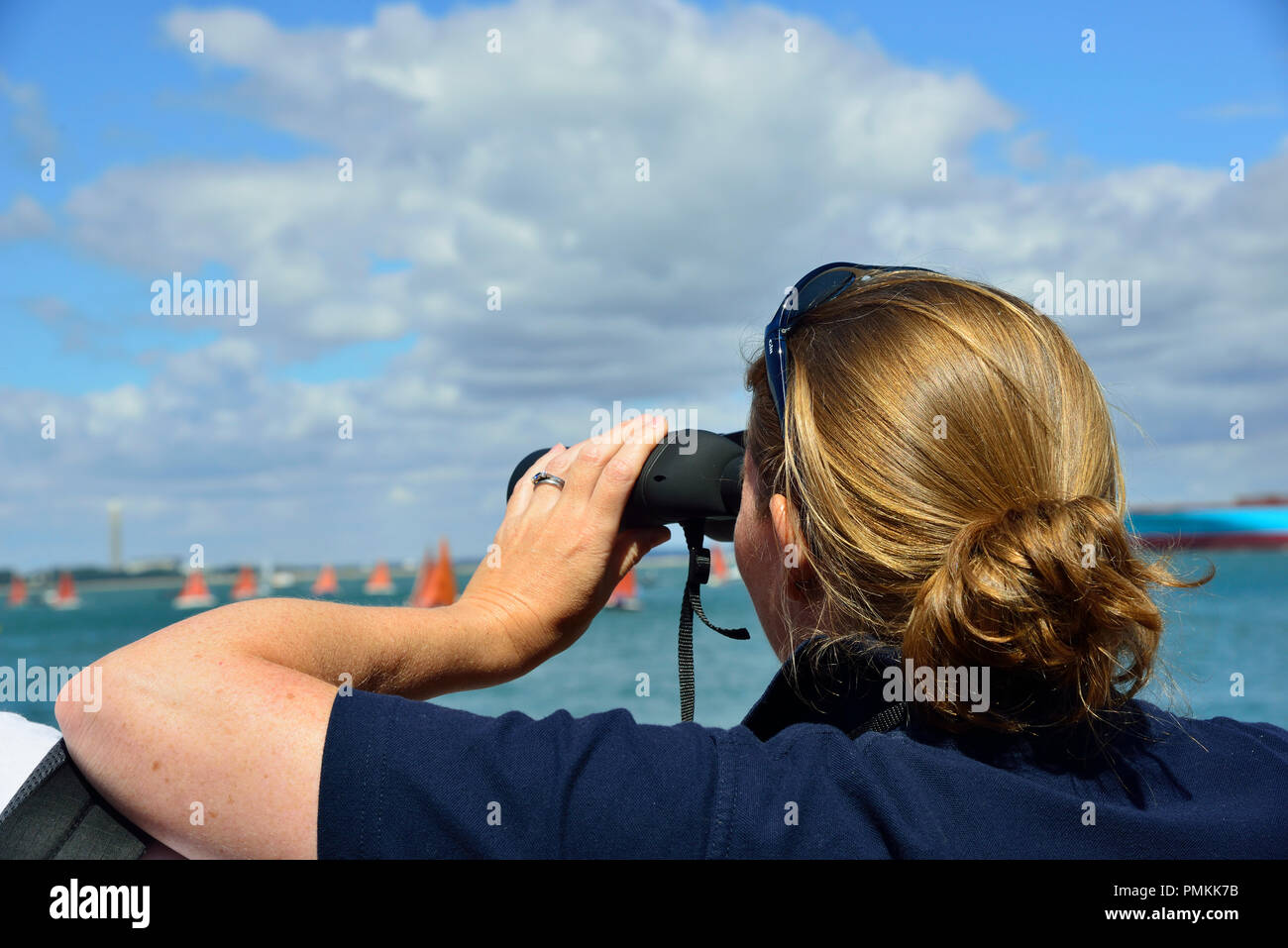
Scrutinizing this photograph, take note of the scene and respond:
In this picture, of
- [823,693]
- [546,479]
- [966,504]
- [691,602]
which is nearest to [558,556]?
[546,479]

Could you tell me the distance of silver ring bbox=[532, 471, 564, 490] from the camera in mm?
1263

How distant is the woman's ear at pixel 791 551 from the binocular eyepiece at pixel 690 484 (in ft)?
0.59

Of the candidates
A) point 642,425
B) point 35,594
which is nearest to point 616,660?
point 642,425

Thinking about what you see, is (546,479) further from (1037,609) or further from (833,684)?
(1037,609)

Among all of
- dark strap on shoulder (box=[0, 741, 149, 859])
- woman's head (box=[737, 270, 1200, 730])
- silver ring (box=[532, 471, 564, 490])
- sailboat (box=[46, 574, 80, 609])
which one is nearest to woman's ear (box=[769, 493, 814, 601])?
woman's head (box=[737, 270, 1200, 730])

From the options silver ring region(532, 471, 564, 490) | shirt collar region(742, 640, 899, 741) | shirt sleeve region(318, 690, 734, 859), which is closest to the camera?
shirt sleeve region(318, 690, 734, 859)

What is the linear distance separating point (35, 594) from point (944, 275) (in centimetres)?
9903

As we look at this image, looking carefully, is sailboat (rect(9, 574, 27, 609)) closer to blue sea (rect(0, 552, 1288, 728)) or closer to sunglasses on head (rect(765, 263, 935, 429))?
blue sea (rect(0, 552, 1288, 728))

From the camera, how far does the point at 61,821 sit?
838 mm

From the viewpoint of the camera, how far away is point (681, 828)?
787 mm

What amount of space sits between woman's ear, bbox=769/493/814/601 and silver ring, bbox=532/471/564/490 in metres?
0.29

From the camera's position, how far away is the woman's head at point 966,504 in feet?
3.00

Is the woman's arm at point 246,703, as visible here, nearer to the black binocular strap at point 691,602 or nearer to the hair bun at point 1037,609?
the black binocular strap at point 691,602
